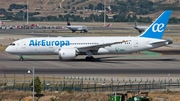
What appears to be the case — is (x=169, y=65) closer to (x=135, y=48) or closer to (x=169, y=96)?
(x=135, y=48)

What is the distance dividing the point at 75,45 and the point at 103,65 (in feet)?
23.0

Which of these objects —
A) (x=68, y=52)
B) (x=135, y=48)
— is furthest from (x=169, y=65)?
(x=68, y=52)

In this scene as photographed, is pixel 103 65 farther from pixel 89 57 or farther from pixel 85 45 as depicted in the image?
pixel 85 45

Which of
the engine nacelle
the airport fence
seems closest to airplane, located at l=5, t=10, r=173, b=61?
the engine nacelle

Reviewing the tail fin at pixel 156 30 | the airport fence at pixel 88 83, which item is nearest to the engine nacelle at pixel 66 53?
the tail fin at pixel 156 30

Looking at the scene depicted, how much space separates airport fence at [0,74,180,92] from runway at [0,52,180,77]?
4550 millimetres

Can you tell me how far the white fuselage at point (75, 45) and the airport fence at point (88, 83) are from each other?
1838 cm

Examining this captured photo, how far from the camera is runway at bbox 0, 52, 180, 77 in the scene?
239ft

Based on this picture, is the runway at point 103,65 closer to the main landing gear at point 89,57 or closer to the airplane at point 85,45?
the main landing gear at point 89,57

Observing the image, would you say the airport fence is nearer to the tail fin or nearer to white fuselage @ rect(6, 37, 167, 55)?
white fuselage @ rect(6, 37, 167, 55)

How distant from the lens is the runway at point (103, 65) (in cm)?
7294

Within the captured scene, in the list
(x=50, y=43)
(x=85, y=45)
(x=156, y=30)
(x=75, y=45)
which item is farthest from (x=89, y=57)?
(x=156, y=30)

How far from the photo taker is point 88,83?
205ft

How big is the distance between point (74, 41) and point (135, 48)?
8651 mm
